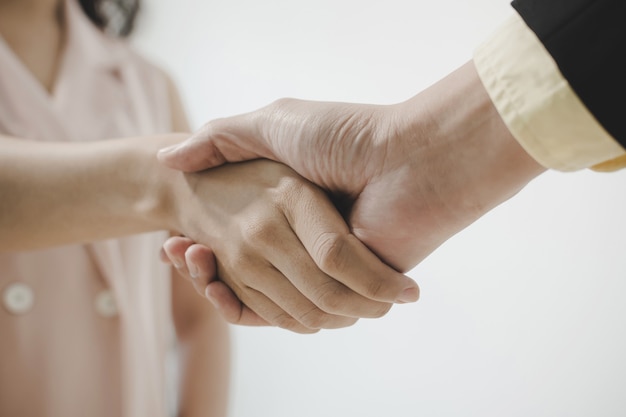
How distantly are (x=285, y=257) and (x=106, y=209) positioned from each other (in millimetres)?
272

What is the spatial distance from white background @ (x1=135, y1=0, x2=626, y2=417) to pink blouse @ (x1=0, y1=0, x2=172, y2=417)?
36 centimetres

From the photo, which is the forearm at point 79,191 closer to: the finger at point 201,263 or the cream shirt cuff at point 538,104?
the finger at point 201,263

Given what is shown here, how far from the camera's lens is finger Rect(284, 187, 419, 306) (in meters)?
0.64

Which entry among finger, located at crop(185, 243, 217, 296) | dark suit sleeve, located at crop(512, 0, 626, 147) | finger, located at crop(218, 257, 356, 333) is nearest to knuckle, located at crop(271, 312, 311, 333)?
finger, located at crop(218, 257, 356, 333)

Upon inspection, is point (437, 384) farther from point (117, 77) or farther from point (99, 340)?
point (117, 77)

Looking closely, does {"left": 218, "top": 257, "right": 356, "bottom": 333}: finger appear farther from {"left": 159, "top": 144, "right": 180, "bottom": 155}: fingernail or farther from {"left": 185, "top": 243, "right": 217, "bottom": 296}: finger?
{"left": 159, "top": 144, "right": 180, "bottom": 155}: fingernail

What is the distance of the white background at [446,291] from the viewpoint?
0.84 metres

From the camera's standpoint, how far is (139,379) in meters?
0.94

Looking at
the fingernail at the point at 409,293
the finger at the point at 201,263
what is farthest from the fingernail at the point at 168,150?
the fingernail at the point at 409,293

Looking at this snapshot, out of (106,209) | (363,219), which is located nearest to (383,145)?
(363,219)

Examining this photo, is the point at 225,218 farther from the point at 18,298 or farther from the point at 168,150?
the point at 18,298

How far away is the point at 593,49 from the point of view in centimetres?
46

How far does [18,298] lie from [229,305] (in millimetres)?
345

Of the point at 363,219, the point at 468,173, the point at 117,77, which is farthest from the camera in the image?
the point at 117,77
